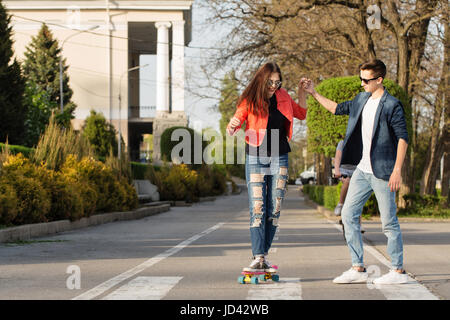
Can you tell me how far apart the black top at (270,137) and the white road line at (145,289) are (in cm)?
149

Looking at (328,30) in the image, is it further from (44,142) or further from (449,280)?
(449,280)

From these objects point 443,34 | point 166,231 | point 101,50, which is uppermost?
point 101,50

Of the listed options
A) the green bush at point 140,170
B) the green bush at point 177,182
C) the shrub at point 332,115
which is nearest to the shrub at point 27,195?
the shrub at point 332,115

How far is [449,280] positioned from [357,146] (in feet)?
5.53

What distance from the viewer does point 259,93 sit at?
24.0 ft

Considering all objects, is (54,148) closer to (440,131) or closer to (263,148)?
(263,148)

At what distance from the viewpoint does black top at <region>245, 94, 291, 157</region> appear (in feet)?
24.1

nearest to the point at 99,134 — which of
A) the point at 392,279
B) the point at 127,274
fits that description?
the point at 127,274

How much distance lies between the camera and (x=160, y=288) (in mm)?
7020

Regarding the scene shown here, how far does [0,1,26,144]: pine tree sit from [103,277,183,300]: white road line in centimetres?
2408

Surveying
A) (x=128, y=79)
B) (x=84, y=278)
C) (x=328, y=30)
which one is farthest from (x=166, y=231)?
(x=128, y=79)

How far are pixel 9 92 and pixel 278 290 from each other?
1028 inches

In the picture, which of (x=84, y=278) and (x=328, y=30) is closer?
(x=84, y=278)

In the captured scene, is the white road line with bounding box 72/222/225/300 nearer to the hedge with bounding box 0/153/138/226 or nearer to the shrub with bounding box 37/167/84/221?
the hedge with bounding box 0/153/138/226
